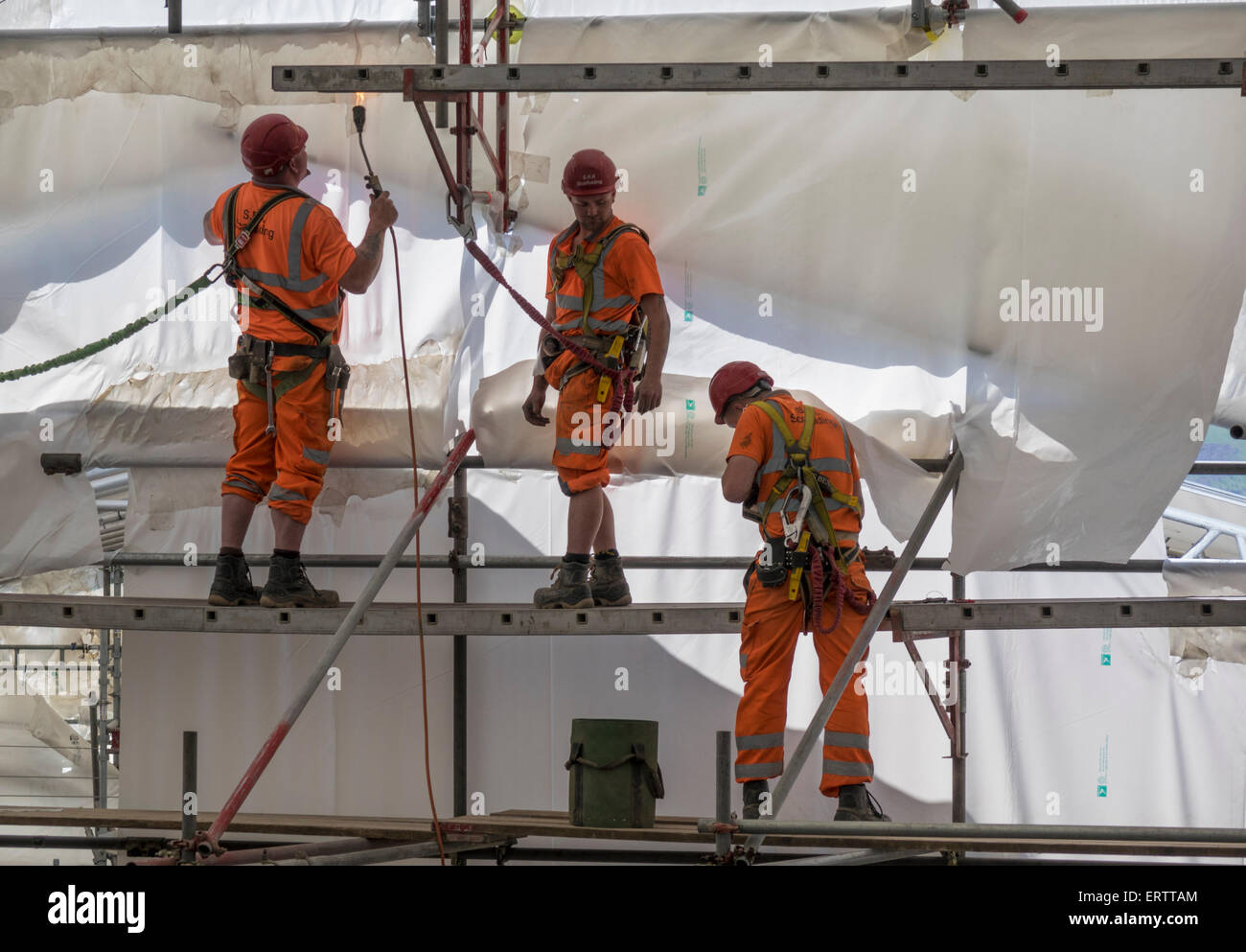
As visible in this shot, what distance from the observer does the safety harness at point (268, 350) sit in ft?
20.5

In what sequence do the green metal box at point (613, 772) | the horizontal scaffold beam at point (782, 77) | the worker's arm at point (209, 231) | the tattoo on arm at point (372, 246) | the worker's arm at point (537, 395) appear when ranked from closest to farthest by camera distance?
the horizontal scaffold beam at point (782, 77) < the green metal box at point (613, 772) < the tattoo on arm at point (372, 246) < the worker's arm at point (537, 395) < the worker's arm at point (209, 231)

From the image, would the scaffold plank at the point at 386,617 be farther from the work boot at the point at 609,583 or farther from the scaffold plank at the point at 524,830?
the scaffold plank at the point at 524,830

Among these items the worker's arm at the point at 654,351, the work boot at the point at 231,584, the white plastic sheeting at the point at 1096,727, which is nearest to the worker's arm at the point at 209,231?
the work boot at the point at 231,584

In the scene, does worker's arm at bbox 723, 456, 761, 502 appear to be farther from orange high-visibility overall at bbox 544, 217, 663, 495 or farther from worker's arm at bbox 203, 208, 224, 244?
worker's arm at bbox 203, 208, 224, 244

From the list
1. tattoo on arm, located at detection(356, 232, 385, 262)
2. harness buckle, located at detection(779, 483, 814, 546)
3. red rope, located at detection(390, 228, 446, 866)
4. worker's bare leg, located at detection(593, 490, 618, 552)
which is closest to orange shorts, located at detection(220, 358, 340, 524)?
red rope, located at detection(390, 228, 446, 866)

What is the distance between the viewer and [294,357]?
6.24 metres

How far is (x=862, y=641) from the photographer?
5676mm

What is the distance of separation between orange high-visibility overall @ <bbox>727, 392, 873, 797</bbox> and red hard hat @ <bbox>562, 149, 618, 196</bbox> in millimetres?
1118

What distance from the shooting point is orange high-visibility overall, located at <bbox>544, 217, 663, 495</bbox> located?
6234 mm

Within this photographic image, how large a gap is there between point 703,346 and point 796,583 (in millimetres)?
1559

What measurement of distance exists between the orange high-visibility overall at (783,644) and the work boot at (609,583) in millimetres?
638
